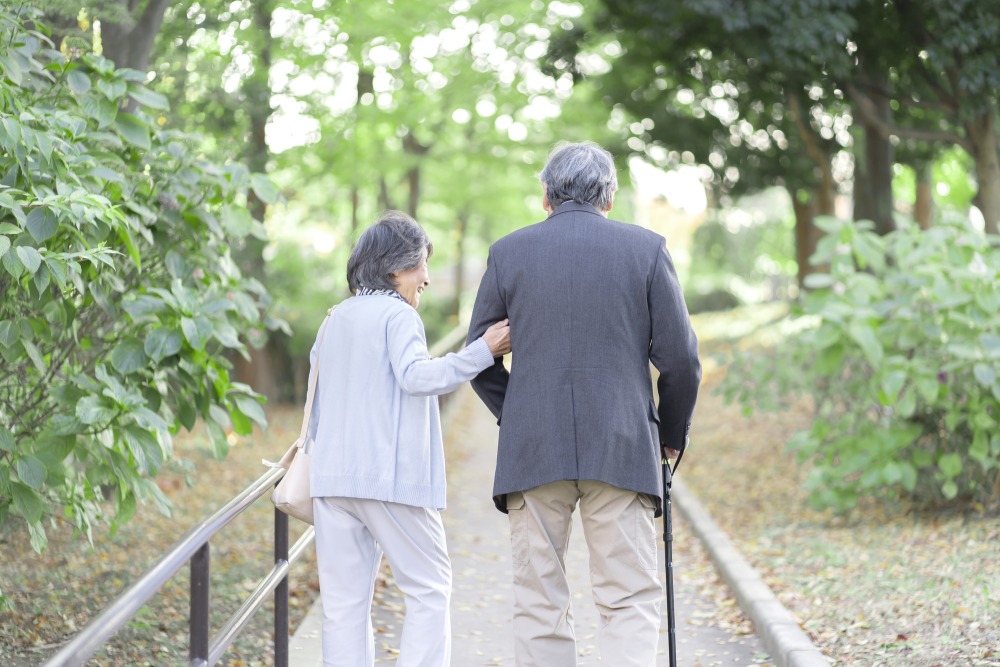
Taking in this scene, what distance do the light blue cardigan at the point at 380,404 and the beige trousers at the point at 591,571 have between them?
0.35m

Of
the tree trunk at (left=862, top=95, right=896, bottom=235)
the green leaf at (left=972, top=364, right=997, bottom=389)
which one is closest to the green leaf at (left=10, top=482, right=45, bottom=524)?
the green leaf at (left=972, top=364, right=997, bottom=389)

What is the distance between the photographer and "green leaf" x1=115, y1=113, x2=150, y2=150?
15.7ft

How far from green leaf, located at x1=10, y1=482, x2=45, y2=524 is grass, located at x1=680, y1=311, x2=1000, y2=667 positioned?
10.6 feet

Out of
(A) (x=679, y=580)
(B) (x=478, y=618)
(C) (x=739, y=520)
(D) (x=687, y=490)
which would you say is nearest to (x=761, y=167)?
(D) (x=687, y=490)

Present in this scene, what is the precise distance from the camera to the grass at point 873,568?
4664mm

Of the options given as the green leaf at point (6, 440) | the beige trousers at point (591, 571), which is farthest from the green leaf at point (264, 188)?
the beige trousers at point (591, 571)

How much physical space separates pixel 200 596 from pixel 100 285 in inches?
77.8

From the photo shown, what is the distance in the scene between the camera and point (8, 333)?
4074mm

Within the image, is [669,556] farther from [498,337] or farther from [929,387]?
[929,387]

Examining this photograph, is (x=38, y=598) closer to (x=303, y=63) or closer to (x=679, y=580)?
(x=679, y=580)

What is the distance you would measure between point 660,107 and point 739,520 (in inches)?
342

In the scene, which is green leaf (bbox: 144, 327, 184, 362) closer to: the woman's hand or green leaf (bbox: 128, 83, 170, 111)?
green leaf (bbox: 128, 83, 170, 111)

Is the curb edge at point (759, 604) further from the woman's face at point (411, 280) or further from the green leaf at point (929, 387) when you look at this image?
the woman's face at point (411, 280)

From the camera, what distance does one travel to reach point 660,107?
15609mm
